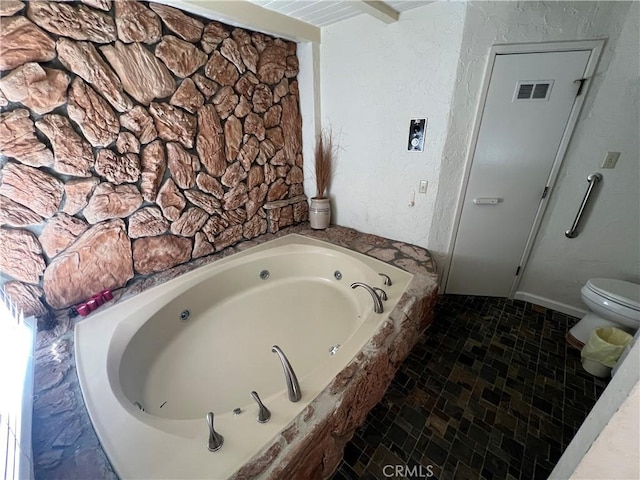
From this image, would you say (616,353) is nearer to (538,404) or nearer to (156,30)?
(538,404)

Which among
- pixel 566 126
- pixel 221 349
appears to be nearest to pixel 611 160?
pixel 566 126

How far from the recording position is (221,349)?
68.9 inches

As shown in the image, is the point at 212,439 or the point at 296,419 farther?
the point at 296,419

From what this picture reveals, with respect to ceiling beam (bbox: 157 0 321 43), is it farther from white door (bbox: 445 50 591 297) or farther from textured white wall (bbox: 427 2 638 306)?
white door (bbox: 445 50 591 297)

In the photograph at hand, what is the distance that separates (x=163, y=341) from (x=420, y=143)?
236 centimetres

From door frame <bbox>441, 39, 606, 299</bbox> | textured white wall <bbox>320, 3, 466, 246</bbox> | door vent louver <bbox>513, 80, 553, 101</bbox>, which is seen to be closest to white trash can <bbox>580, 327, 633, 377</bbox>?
door frame <bbox>441, 39, 606, 299</bbox>

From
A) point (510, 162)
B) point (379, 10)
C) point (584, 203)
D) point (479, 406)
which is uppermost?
point (379, 10)

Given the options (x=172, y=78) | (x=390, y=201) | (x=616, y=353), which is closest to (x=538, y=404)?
(x=616, y=353)

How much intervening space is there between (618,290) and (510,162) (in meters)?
1.09

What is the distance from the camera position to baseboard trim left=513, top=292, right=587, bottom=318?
6.86 ft

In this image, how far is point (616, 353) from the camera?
155 cm

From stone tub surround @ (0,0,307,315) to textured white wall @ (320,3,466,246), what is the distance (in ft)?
1.82

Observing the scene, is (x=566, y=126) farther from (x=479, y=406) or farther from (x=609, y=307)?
(x=479, y=406)

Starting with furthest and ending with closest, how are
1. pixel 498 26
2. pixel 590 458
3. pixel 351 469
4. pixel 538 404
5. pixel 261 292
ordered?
pixel 261 292 < pixel 498 26 < pixel 538 404 < pixel 351 469 < pixel 590 458
